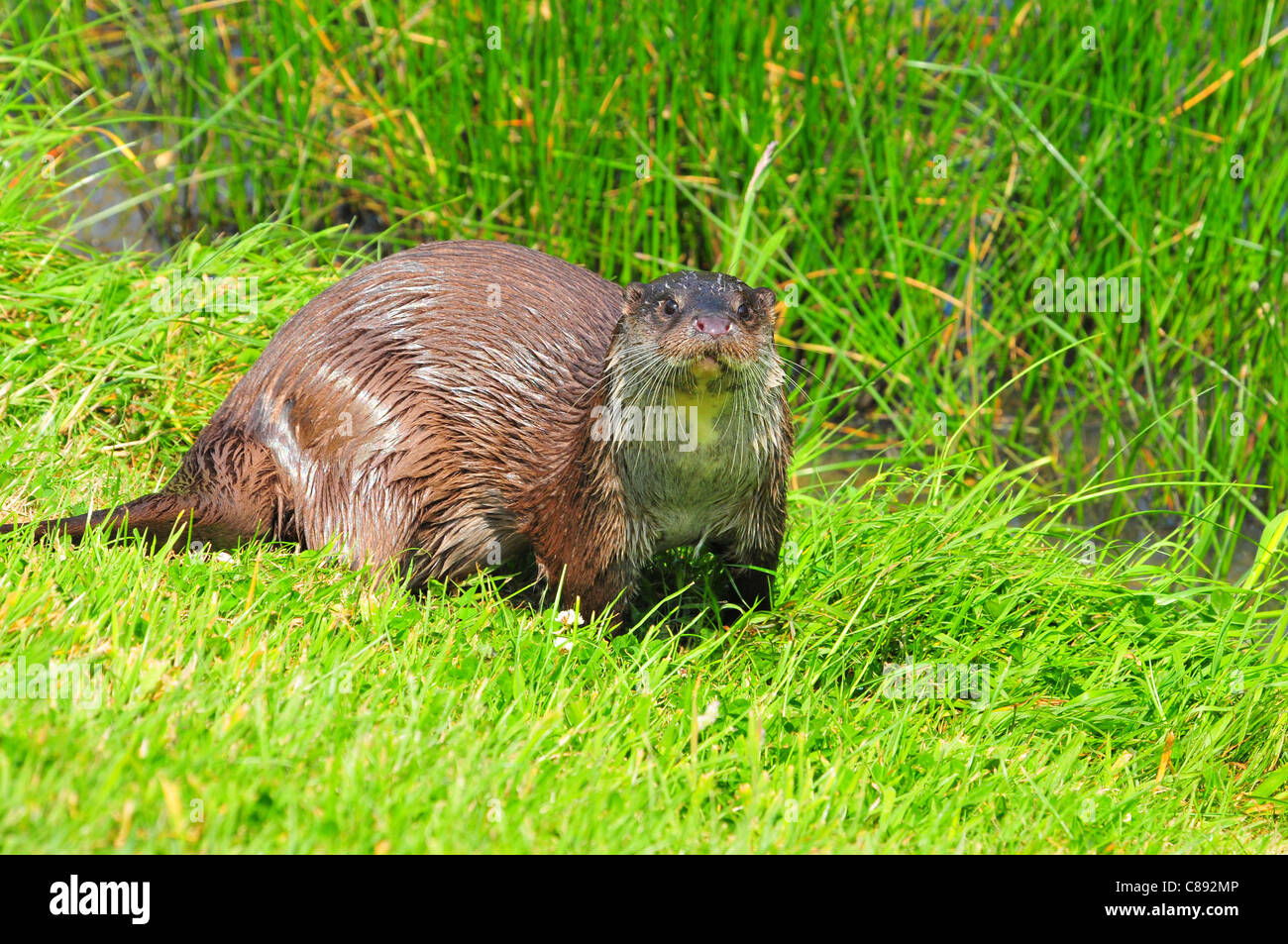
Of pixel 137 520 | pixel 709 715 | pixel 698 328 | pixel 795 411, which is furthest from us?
pixel 795 411

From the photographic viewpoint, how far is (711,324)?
2510 millimetres

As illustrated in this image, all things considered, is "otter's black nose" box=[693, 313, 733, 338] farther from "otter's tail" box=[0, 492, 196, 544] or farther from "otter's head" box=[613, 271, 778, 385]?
"otter's tail" box=[0, 492, 196, 544]

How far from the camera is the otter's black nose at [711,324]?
98.4 inches

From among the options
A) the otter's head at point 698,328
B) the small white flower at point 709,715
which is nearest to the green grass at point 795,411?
the small white flower at point 709,715

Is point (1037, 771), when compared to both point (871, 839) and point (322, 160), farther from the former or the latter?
point (322, 160)

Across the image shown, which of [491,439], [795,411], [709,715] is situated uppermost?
[491,439]

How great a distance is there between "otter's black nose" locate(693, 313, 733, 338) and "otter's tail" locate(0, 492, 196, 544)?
3.69ft

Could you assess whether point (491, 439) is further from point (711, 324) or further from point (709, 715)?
point (709, 715)

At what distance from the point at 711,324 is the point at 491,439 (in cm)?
65

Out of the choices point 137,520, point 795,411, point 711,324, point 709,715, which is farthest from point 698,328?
point 795,411

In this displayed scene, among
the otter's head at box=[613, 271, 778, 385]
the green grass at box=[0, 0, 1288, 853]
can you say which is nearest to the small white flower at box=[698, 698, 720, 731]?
the green grass at box=[0, 0, 1288, 853]

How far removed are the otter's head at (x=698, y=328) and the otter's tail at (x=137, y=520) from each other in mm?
986

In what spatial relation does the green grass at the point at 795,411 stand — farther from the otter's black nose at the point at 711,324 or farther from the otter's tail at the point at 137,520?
the otter's black nose at the point at 711,324

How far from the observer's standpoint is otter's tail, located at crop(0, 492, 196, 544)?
261 cm
